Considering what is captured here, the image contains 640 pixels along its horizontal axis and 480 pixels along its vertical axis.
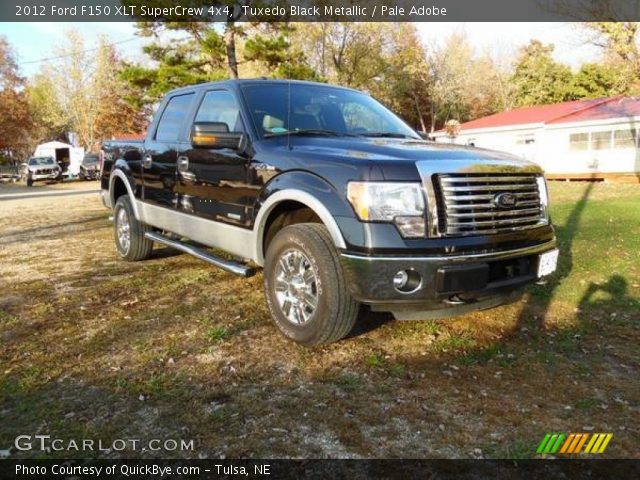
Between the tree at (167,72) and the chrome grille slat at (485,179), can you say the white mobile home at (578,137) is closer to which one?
the tree at (167,72)

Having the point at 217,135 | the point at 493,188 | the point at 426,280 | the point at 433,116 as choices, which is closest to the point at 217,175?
the point at 217,135

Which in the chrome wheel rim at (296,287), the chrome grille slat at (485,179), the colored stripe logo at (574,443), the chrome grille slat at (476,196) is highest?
the chrome grille slat at (485,179)

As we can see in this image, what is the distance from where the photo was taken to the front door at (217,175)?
13.7 ft

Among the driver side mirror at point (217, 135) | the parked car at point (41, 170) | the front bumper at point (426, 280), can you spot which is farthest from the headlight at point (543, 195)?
the parked car at point (41, 170)

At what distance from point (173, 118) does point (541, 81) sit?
43501 millimetres

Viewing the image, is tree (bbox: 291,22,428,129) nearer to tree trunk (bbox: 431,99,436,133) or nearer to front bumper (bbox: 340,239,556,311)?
tree trunk (bbox: 431,99,436,133)

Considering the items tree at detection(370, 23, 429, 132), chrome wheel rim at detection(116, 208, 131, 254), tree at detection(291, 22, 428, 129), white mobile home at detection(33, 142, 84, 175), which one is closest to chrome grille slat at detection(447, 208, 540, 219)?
chrome wheel rim at detection(116, 208, 131, 254)

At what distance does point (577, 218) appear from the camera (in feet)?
32.1

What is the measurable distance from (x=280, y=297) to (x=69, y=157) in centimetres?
4053

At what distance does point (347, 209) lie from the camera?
319 cm

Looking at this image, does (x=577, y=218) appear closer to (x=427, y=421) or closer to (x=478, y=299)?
(x=478, y=299)

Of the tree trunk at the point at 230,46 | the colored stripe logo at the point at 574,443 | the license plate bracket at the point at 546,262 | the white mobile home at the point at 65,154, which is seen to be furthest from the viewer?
the white mobile home at the point at 65,154

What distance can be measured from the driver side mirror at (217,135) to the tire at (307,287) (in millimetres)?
916

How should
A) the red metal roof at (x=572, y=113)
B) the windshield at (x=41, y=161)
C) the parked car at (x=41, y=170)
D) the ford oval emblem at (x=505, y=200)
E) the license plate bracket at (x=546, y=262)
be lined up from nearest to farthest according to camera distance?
1. the ford oval emblem at (x=505, y=200)
2. the license plate bracket at (x=546, y=262)
3. the red metal roof at (x=572, y=113)
4. the parked car at (x=41, y=170)
5. the windshield at (x=41, y=161)
